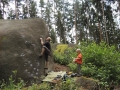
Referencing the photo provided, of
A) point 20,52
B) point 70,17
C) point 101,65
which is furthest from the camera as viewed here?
point 70,17

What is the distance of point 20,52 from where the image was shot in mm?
9812

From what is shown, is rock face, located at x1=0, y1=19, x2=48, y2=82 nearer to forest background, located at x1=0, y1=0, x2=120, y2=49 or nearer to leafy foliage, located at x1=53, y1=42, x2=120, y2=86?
leafy foliage, located at x1=53, y1=42, x2=120, y2=86

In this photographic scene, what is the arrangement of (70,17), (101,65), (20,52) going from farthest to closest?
1. (70,17)
2. (101,65)
3. (20,52)

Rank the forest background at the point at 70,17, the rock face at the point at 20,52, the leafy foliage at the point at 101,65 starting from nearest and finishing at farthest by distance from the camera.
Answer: the rock face at the point at 20,52 → the leafy foliage at the point at 101,65 → the forest background at the point at 70,17

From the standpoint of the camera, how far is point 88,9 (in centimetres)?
4478

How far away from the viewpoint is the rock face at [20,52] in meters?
9.31

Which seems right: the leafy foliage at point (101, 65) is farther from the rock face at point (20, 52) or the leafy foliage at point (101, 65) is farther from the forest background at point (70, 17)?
the forest background at point (70, 17)

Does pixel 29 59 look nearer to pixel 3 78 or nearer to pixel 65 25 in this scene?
pixel 3 78

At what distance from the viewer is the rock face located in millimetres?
9312

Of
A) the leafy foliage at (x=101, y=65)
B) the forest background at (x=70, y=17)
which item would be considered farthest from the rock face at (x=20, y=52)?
the forest background at (x=70, y=17)

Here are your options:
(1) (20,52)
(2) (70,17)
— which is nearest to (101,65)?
(1) (20,52)

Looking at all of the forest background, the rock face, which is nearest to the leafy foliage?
the rock face

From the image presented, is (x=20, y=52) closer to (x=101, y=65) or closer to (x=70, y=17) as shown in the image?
(x=101, y=65)

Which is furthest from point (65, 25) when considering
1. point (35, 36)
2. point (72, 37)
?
point (35, 36)
